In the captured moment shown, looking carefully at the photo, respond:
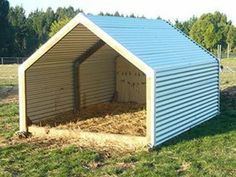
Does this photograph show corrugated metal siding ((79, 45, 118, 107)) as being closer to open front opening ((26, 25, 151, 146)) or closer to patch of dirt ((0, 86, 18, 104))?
open front opening ((26, 25, 151, 146))

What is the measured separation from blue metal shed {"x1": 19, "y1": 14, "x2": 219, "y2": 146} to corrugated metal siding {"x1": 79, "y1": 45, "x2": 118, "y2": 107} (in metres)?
0.71

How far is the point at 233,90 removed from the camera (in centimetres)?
2067

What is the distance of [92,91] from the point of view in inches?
692

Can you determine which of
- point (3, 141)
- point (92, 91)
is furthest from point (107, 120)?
point (3, 141)

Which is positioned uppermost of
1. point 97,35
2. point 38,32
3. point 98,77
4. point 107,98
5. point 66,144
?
point 97,35

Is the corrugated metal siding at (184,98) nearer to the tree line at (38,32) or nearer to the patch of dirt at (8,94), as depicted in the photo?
the patch of dirt at (8,94)

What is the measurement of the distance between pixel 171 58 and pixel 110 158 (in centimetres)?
368

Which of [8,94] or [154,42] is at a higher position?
[154,42]

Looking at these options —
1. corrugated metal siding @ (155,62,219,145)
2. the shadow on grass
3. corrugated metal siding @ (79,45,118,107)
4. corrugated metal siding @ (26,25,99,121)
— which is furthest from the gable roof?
corrugated metal siding @ (79,45,118,107)

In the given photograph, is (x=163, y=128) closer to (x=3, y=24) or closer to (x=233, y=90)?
(x=233, y=90)

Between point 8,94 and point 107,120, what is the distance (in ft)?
29.7

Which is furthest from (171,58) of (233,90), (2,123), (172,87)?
(233,90)

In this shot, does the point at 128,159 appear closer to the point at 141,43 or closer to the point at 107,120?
the point at 141,43

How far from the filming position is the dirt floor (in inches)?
527
